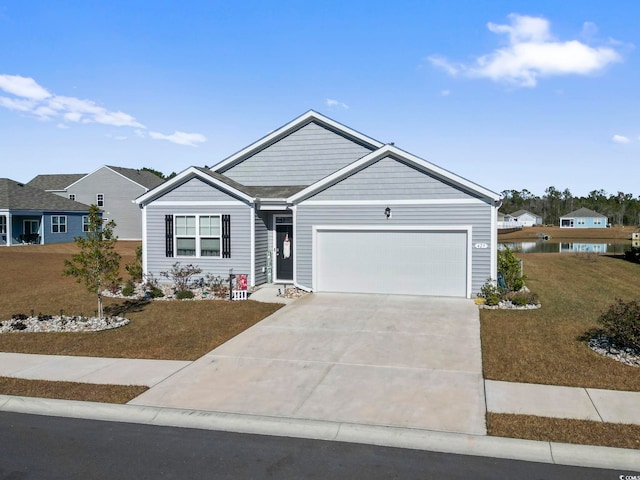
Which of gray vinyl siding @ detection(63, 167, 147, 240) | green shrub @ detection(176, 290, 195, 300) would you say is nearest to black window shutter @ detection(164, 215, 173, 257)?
green shrub @ detection(176, 290, 195, 300)

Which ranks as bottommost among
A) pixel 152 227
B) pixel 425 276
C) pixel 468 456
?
pixel 468 456

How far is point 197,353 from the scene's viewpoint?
34.8 feet

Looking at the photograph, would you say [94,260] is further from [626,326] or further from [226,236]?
[626,326]


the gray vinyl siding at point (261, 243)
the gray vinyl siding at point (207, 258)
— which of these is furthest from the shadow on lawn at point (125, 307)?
the gray vinyl siding at point (261, 243)

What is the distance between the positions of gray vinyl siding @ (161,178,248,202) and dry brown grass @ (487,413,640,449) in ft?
44.5

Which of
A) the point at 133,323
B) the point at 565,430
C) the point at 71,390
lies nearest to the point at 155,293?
the point at 133,323

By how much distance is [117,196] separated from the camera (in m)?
50.5

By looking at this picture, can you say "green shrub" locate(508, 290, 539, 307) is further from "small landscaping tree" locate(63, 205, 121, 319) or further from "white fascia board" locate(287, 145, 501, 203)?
"small landscaping tree" locate(63, 205, 121, 319)

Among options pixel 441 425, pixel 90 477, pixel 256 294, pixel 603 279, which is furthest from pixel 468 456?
pixel 603 279

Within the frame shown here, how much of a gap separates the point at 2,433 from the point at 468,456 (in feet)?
19.8

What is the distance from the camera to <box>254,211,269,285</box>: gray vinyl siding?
1867cm

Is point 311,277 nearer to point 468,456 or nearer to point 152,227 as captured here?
point 152,227

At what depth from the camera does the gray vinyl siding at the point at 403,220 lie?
16.1 meters

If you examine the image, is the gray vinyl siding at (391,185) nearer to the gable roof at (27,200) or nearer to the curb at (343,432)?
the curb at (343,432)
